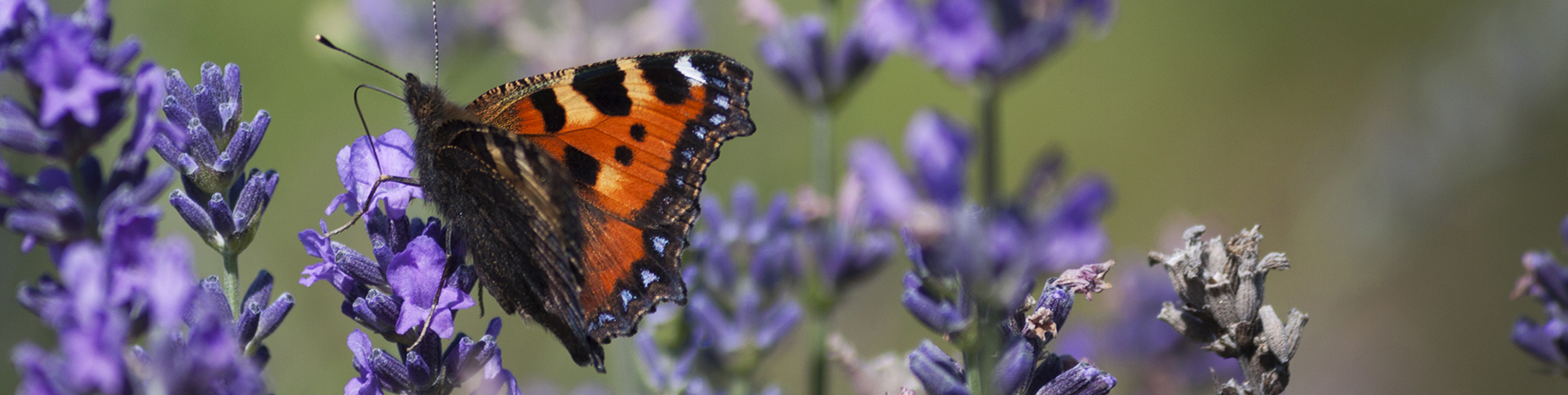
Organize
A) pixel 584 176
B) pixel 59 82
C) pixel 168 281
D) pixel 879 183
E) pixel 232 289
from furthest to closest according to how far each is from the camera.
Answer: pixel 879 183, pixel 584 176, pixel 232 289, pixel 59 82, pixel 168 281

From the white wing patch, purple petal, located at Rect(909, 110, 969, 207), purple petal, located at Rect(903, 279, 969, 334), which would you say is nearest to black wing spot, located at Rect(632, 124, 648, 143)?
the white wing patch

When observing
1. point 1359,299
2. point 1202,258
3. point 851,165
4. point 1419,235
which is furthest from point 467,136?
point 1359,299

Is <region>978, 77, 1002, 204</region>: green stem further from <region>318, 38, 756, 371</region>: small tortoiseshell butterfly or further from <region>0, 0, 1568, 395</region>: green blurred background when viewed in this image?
<region>318, 38, 756, 371</region>: small tortoiseshell butterfly

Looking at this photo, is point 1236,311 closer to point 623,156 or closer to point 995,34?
point 995,34

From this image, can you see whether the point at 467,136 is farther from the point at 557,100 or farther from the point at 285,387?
the point at 285,387

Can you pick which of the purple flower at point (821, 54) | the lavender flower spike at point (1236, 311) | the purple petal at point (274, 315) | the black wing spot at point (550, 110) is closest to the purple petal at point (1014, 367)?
the lavender flower spike at point (1236, 311)

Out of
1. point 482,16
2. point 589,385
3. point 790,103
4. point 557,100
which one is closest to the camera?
point 557,100

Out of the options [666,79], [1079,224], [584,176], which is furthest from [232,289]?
[1079,224]
